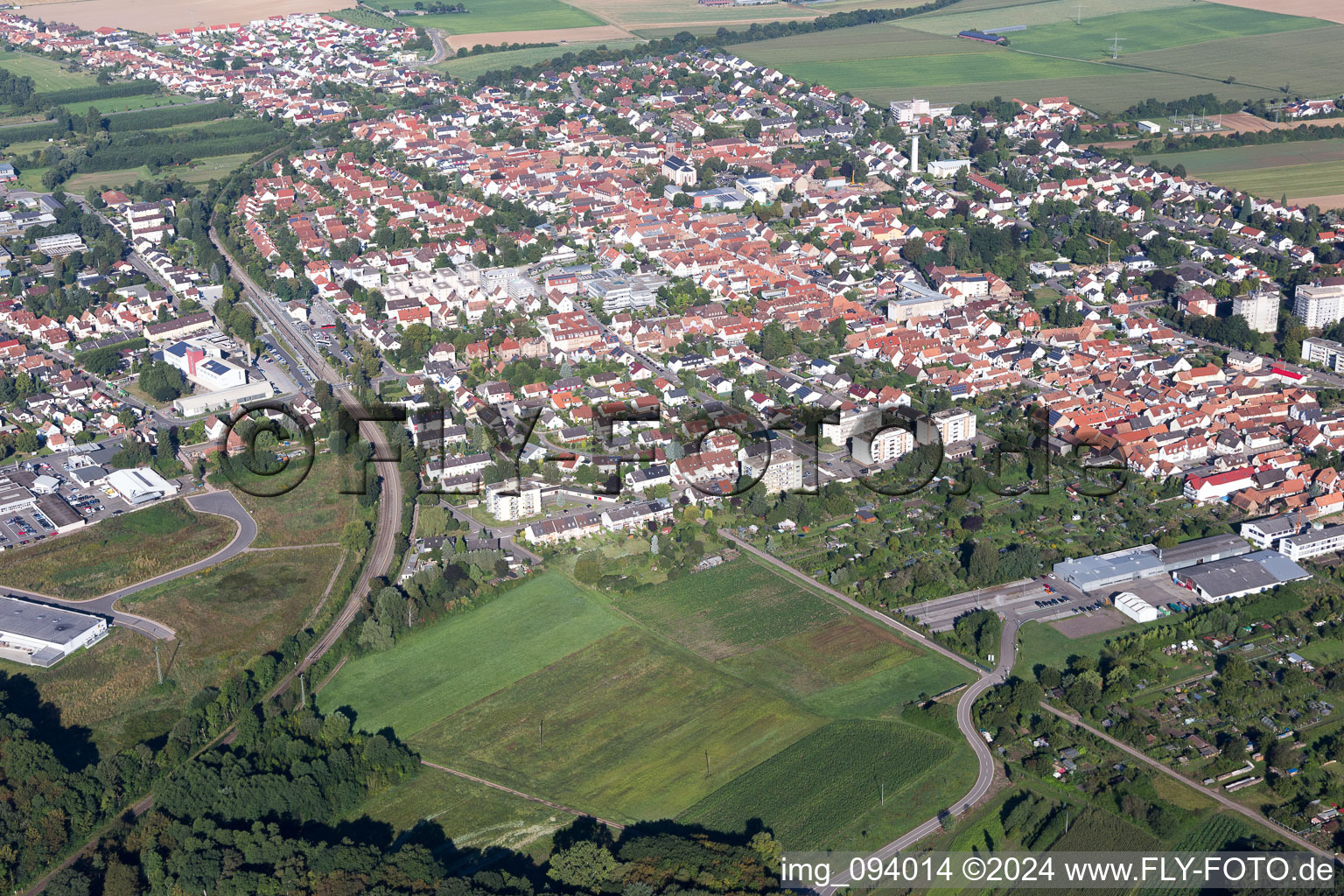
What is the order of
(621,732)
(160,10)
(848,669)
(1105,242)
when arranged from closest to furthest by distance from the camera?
(621,732) → (848,669) → (1105,242) → (160,10)

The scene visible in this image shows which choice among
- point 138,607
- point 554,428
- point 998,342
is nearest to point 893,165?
point 998,342

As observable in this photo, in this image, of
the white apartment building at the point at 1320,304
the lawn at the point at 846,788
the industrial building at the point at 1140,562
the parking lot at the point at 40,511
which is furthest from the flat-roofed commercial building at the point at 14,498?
the white apartment building at the point at 1320,304

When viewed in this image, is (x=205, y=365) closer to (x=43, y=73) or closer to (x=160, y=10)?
(x=43, y=73)

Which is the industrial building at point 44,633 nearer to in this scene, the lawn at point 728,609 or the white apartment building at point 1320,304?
the lawn at point 728,609

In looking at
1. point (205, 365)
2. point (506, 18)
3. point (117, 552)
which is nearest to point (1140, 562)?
point (117, 552)

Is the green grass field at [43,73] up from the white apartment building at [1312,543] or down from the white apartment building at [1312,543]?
up

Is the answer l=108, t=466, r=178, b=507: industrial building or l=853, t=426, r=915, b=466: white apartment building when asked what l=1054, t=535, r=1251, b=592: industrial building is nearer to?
l=853, t=426, r=915, b=466: white apartment building

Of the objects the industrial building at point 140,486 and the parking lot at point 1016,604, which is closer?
the parking lot at point 1016,604
